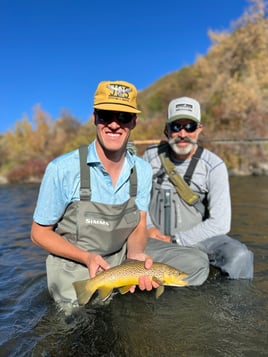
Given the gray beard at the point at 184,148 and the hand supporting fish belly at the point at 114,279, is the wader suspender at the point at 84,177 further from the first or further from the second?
the gray beard at the point at 184,148

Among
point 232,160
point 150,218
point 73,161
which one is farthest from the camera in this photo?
point 232,160

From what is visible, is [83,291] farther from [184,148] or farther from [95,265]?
[184,148]

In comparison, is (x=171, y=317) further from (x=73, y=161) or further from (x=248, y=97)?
(x=248, y=97)

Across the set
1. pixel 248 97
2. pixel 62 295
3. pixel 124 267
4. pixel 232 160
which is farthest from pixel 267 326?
pixel 248 97

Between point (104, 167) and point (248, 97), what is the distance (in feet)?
78.1

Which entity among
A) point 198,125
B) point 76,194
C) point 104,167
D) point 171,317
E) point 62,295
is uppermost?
point 198,125

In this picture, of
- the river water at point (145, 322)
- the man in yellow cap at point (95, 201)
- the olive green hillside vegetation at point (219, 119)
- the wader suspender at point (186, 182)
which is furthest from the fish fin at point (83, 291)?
the olive green hillside vegetation at point (219, 119)

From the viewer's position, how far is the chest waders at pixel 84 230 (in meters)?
3.02

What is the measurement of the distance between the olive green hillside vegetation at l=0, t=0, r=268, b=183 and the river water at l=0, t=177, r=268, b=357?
56.1ft

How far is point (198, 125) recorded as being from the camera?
4109 mm

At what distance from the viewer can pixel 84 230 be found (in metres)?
3.05

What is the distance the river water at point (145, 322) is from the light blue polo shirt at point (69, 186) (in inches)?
36.1

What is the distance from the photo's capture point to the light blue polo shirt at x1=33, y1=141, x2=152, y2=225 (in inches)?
112

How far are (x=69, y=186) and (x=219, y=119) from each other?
78.9 ft
